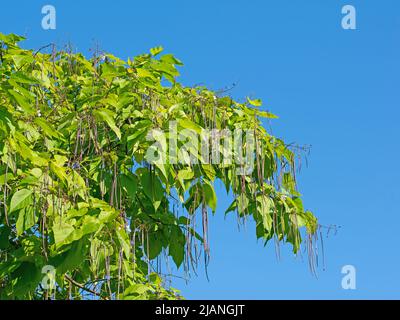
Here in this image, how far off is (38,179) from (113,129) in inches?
25.3

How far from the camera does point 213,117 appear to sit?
6074mm

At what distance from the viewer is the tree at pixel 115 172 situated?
5.21 meters

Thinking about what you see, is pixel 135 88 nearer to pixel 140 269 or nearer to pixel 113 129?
pixel 113 129

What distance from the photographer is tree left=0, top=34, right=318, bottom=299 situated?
Answer: 17.1 feet

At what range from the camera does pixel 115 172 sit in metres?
5.34

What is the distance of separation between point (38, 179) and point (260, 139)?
1.94 m

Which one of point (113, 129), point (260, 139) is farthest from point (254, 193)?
point (113, 129)
